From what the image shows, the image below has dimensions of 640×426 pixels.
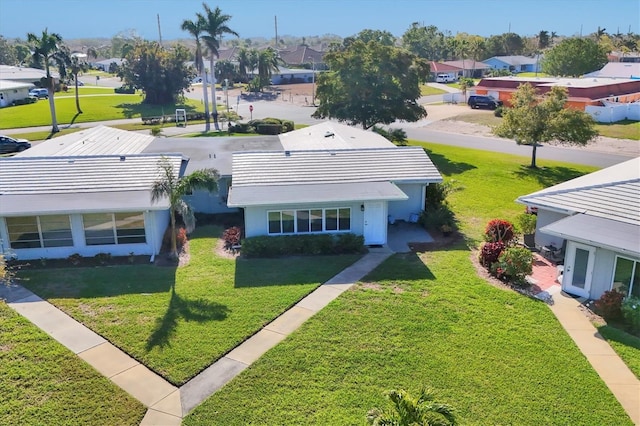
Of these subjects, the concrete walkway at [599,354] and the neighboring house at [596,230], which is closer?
the concrete walkway at [599,354]

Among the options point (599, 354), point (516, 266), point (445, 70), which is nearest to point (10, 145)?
point (516, 266)

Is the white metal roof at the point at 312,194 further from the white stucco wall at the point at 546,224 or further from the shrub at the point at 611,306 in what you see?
the shrub at the point at 611,306

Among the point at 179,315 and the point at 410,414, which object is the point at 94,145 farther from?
the point at 410,414

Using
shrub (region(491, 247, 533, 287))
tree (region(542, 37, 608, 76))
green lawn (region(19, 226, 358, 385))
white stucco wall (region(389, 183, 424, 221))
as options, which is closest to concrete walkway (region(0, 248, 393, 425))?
green lawn (region(19, 226, 358, 385))

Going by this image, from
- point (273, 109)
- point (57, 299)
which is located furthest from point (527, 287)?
point (273, 109)

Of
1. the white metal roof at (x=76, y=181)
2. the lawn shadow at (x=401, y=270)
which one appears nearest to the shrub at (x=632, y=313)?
the lawn shadow at (x=401, y=270)
